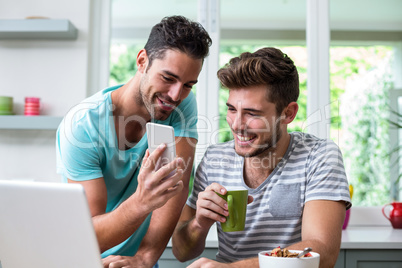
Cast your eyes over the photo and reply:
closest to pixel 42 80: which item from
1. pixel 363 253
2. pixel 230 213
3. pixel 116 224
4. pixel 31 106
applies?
pixel 31 106

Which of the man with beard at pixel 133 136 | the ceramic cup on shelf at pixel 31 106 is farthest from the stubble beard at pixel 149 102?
the ceramic cup on shelf at pixel 31 106

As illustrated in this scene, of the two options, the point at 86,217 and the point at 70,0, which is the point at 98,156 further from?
the point at 70,0

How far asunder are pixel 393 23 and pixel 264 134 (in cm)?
191

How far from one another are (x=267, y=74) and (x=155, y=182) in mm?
556

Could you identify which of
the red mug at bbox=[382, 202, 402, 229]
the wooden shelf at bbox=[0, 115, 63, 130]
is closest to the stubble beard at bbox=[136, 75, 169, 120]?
the wooden shelf at bbox=[0, 115, 63, 130]

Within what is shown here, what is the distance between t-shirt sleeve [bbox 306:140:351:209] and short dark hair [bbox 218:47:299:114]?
20 centimetres

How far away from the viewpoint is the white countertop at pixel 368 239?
1994 mm

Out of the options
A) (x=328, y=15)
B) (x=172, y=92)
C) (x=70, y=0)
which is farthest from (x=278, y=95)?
(x=70, y=0)

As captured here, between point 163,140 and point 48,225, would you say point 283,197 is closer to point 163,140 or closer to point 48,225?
point 163,140

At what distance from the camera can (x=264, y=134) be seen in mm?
1552

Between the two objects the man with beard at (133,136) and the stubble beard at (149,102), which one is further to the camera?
the stubble beard at (149,102)

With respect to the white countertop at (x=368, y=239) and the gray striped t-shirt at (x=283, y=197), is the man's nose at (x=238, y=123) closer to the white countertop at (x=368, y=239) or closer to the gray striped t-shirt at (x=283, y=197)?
the gray striped t-shirt at (x=283, y=197)

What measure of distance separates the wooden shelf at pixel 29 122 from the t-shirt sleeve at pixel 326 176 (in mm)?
1435

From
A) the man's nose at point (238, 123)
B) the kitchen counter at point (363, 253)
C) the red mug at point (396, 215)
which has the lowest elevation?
the kitchen counter at point (363, 253)
